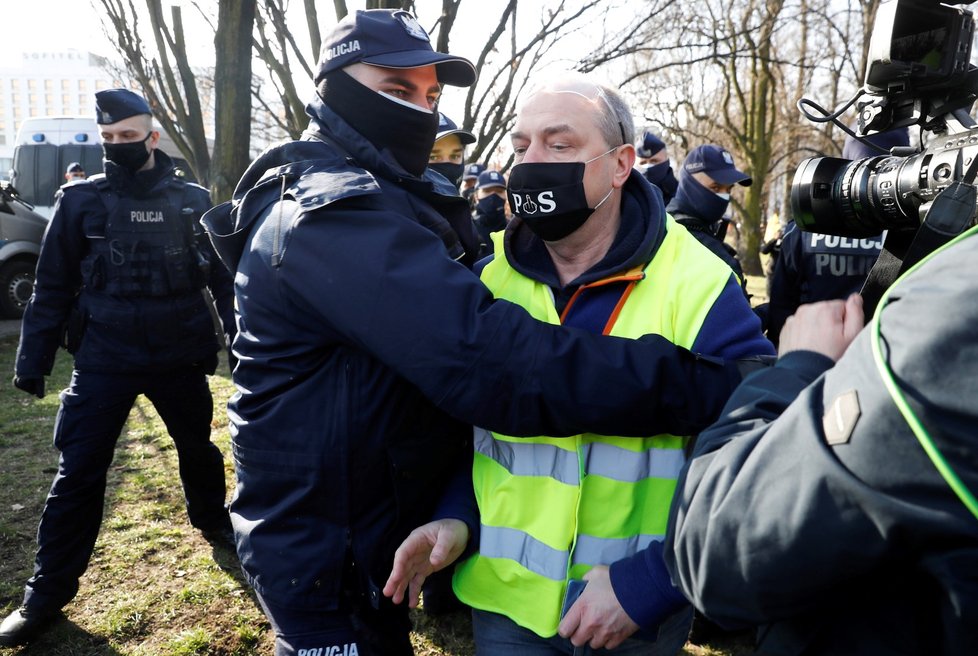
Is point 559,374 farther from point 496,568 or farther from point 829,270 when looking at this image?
point 829,270

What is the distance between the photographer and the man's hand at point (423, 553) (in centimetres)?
165

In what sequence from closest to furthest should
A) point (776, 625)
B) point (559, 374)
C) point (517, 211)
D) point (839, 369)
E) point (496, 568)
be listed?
point (839, 369) → point (776, 625) → point (559, 374) → point (496, 568) → point (517, 211)

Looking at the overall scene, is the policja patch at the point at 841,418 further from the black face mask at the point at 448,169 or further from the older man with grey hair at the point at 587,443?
the black face mask at the point at 448,169

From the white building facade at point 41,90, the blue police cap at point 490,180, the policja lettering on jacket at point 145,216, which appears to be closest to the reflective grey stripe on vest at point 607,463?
the policja lettering on jacket at point 145,216

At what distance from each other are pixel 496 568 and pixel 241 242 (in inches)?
39.1

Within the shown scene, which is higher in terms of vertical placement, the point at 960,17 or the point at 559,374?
the point at 960,17

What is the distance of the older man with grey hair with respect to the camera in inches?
62.2

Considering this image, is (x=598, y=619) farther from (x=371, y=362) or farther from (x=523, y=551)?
(x=371, y=362)

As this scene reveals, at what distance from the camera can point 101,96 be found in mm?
3695

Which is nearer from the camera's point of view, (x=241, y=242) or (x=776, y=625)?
(x=776, y=625)

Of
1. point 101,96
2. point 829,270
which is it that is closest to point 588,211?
point 829,270

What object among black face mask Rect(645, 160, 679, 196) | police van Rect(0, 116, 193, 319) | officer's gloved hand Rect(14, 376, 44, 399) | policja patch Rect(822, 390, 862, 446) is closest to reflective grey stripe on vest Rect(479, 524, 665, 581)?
policja patch Rect(822, 390, 862, 446)

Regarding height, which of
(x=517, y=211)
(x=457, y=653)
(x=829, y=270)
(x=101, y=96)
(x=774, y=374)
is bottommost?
(x=457, y=653)

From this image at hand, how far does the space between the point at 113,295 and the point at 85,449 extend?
76 centimetres
